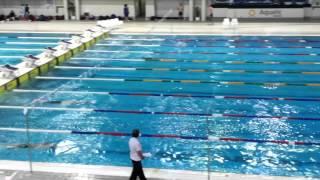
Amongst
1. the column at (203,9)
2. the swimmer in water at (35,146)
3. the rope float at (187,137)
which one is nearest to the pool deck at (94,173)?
the swimmer in water at (35,146)

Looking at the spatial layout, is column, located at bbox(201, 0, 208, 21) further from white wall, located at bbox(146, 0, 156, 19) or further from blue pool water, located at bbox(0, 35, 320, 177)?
blue pool water, located at bbox(0, 35, 320, 177)

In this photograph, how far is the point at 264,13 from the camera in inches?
1242

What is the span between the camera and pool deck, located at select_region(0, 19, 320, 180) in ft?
27.3

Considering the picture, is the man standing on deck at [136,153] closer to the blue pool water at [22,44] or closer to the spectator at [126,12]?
the blue pool water at [22,44]

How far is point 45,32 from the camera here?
26.2 metres

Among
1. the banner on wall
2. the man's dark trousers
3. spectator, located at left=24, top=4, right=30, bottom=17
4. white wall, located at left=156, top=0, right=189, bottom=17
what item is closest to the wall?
spectator, located at left=24, top=4, right=30, bottom=17

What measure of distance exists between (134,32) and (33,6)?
1228 centimetres

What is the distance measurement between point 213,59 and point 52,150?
10.0 m

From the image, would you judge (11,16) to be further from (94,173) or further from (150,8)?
(94,173)

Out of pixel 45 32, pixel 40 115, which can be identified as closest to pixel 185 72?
pixel 40 115

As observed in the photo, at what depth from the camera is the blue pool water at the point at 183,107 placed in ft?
31.3

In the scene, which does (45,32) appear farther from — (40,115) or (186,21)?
(40,115)

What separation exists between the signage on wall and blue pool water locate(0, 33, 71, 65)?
13.6 metres

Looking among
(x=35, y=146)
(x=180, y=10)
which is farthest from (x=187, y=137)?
(x=180, y=10)
